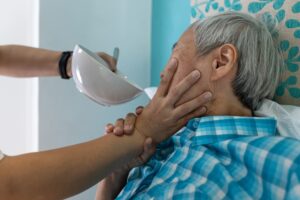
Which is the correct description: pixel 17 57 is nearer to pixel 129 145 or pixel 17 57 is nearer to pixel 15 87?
pixel 15 87

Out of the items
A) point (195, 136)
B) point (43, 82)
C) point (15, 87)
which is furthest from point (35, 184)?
point (15, 87)

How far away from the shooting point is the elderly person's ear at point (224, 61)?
0.82m

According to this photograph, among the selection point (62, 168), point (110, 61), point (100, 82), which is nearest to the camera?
point (62, 168)

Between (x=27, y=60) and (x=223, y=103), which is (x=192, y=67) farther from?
(x=27, y=60)

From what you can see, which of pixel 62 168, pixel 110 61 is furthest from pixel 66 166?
pixel 110 61

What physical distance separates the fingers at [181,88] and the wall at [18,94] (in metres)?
0.83

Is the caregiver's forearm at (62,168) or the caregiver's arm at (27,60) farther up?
the caregiver's arm at (27,60)

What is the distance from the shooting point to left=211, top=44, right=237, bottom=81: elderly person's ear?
0.82 m

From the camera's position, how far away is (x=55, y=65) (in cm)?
116

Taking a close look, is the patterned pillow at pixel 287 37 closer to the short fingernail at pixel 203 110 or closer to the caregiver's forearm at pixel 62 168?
the short fingernail at pixel 203 110

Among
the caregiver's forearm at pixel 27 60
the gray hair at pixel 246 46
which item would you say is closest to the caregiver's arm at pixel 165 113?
the gray hair at pixel 246 46

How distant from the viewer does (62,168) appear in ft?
2.16

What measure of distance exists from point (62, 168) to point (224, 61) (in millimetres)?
466

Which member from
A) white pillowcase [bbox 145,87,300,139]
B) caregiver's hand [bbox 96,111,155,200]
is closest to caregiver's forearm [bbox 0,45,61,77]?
caregiver's hand [bbox 96,111,155,200]
